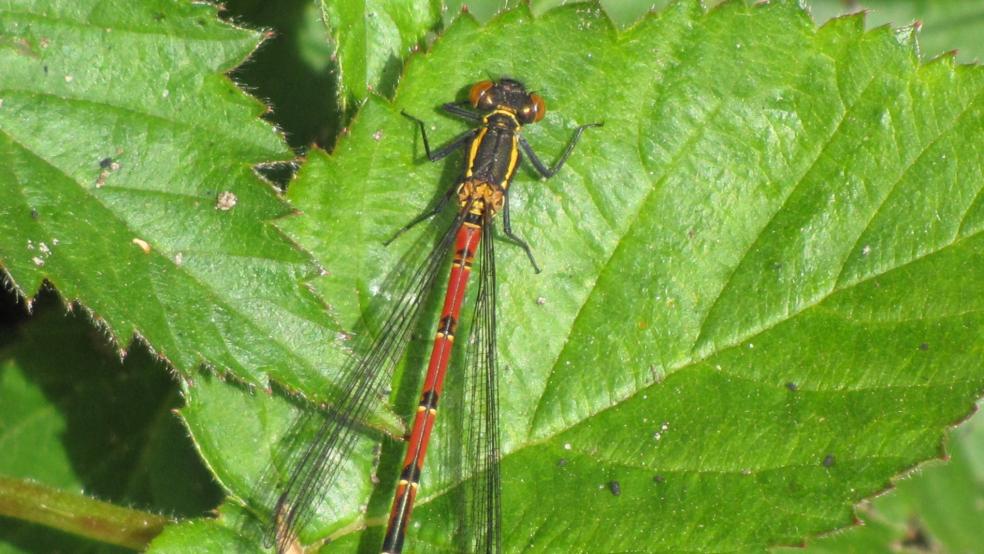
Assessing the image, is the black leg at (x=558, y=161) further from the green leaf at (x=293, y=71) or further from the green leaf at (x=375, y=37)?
the green leaf at (x=293, y=71)

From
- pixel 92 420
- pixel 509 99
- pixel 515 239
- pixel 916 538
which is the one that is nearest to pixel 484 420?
pixel 515 239

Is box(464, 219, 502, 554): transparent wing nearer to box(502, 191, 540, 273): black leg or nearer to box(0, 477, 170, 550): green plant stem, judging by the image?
box(502, 191, 540, 273): black leg

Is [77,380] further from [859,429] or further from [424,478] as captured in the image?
[859,429]

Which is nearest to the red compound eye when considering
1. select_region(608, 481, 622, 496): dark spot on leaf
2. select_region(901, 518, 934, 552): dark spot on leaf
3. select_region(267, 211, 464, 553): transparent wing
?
select_region(267, 211, 464, 553): transparent wing

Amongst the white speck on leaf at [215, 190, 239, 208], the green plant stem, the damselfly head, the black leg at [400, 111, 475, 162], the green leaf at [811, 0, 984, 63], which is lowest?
the green plant stem

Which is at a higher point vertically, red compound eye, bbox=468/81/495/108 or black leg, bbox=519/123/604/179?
red compound eye, bbox=468/81/495/108

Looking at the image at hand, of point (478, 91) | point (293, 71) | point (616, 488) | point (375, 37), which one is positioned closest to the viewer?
point (616, 488)

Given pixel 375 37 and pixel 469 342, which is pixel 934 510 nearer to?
pixel 469 342

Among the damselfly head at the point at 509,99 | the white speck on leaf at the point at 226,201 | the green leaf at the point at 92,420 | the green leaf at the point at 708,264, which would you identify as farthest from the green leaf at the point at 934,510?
the white speck on leaf at the point at 226,201
